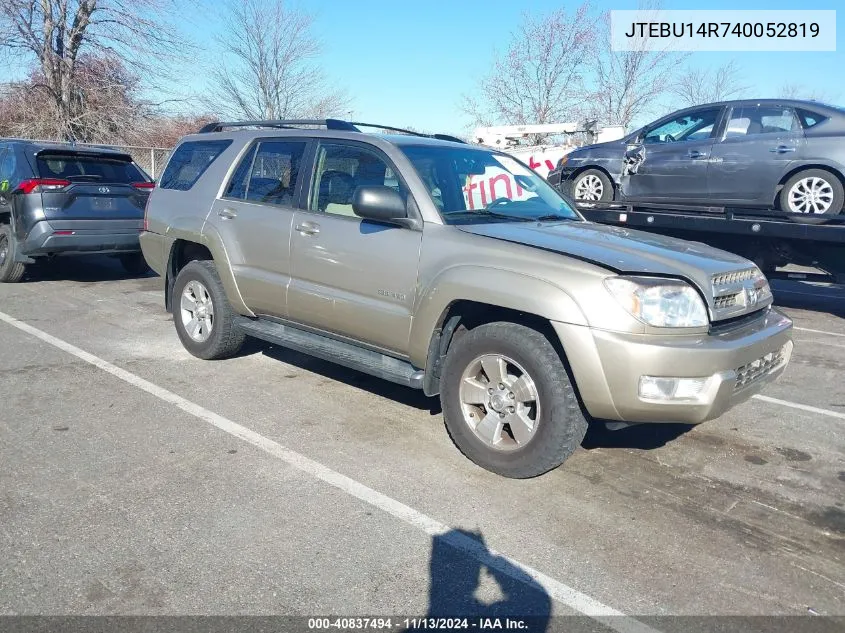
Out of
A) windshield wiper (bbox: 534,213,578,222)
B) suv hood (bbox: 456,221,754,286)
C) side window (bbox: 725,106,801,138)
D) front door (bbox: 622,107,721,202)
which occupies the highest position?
side window (bbox: 725,106,801,138)

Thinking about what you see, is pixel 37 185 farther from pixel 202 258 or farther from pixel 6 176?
pixel 202 258

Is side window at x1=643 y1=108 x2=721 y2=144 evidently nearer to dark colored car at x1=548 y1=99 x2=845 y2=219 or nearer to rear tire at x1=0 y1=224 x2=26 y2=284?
dark colored car at x1=548 y1=99 x2=845 y2=219

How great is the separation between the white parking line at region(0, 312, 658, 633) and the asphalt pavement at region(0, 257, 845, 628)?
15mm

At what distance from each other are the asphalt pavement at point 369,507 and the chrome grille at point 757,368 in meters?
0.61

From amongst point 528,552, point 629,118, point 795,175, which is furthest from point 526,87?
point 528,552

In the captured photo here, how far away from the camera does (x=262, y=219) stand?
5336mm

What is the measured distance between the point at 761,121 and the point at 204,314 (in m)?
6.68

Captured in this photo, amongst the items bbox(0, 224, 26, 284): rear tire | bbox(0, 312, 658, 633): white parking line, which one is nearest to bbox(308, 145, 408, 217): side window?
bbox(0, 312, 658, 633): white parking line

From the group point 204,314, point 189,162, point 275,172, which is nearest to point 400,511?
point 275,172

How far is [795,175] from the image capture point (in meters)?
8.31

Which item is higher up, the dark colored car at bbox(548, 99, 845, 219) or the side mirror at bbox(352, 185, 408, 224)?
the dark colored car at bbox(548, 99, 845, 219)

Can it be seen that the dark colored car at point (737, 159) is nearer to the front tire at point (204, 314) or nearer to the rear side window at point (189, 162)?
the rear side window at point (189, 162)

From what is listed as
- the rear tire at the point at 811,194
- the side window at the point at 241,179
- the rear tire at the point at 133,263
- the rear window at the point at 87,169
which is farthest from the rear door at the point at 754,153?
the rear tire at the point at 133,263

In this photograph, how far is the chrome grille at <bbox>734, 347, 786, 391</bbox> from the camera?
148 inches
